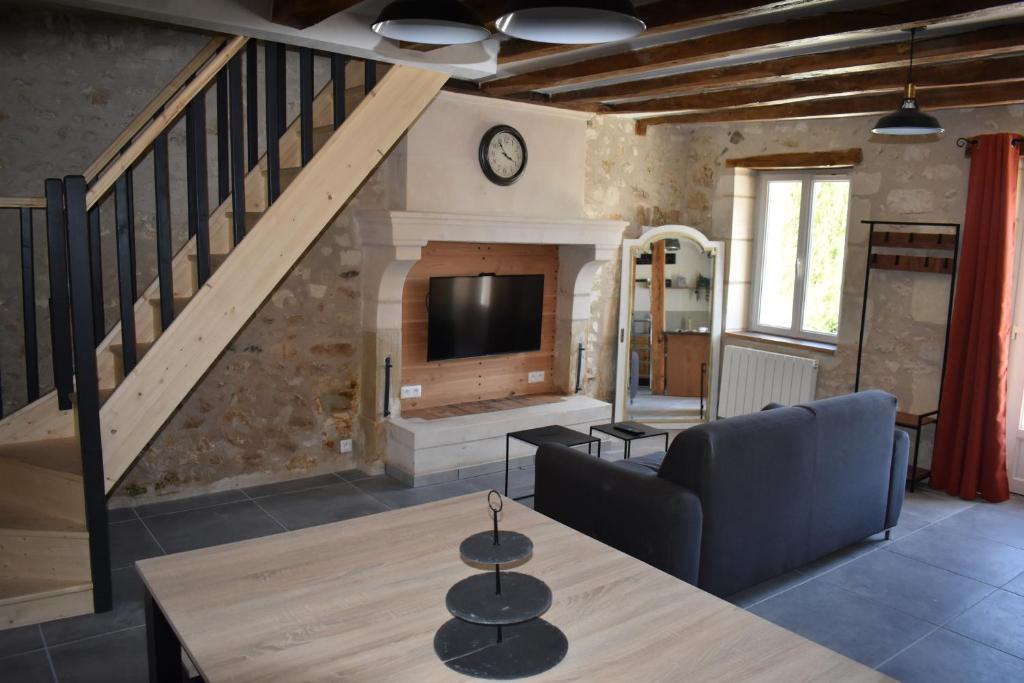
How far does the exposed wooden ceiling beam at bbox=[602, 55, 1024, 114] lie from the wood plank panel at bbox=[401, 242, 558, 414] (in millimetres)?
1433

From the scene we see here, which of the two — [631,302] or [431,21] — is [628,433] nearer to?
[631,302]

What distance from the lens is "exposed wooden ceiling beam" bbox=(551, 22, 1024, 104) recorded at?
12.2 feet

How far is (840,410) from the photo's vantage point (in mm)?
3996

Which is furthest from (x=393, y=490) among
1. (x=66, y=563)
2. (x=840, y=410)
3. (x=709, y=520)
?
(x=840, y=410)

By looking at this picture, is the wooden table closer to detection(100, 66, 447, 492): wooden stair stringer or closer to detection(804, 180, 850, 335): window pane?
detection(100, 66, 447, 492): wooden stair stringer

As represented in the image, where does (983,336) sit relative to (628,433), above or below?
above

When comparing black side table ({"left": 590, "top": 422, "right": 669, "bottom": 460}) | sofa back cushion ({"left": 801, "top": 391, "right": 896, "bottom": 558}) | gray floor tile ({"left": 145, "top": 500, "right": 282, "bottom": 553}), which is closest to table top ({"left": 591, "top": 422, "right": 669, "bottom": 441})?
black side table ({"left": 590, "top": 422, "right": 669, "bottom": 460})

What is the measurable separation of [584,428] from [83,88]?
4116mm

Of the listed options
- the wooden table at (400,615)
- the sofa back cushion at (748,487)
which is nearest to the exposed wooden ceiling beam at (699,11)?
the sofa back cushion at (748,487)

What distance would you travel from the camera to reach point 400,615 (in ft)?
6.62

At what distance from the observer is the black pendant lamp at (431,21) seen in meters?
2.09

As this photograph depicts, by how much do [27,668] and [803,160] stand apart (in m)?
6.17

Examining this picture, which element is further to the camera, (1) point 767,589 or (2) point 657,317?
(2) point 657,317

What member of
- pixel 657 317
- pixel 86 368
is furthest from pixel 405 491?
pixel 657 317
